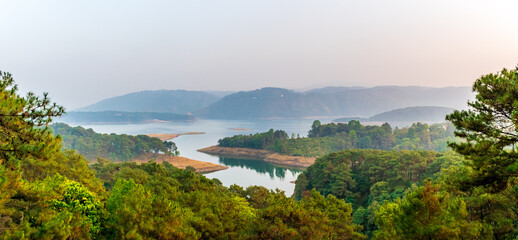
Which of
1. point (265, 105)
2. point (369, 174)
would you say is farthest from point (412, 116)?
point (369, 174)

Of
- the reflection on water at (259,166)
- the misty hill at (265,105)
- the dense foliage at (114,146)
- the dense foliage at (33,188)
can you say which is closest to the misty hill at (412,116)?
the misty hill at (265,105)

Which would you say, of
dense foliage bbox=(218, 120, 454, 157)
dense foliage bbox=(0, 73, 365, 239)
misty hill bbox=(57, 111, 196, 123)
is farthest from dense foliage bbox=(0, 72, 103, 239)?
misty hill bbox=(57, 111, 196, 123)

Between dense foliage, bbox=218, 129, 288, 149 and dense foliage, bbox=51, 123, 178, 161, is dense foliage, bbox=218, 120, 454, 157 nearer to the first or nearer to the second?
dense foliage, bbox=218, 129, 288, 149

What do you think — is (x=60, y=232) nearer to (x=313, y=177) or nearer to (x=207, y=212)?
(x=207, y=212)

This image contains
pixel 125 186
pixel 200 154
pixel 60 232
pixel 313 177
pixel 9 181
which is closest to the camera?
pixel 60 232

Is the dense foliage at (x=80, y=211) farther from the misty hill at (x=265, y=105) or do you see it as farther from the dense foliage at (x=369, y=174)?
the misty hill at (x=265, y=105)

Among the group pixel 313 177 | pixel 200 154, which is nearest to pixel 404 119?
pixel 200 154
